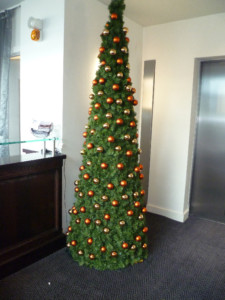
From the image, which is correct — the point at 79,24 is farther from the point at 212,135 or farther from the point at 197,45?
the point at 212,135

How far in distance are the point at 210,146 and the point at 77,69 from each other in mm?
1995

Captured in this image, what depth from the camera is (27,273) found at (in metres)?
2.39

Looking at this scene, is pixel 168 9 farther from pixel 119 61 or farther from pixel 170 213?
pixel 170 213

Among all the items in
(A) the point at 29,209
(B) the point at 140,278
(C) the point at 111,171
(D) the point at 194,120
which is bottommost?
(B) the point at 140,278

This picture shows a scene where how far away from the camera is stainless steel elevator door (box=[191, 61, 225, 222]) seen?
3.38 meters

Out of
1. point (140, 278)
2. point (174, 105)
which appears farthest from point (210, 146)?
point (140, 278)

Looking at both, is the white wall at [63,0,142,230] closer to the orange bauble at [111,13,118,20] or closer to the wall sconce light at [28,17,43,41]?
the wall sconce light at [28,17,43,41]

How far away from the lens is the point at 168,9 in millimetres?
3006

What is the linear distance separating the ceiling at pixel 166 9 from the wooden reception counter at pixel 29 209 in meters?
1.87

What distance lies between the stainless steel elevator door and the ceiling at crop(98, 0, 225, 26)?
639 millimetres

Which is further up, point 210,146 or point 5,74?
point 5,74

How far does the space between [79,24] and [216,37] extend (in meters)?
1.62

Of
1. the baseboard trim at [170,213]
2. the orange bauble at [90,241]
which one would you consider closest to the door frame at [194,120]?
the baseboard trim at [170,213]

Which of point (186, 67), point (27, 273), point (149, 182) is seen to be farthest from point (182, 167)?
point (27, 273)
